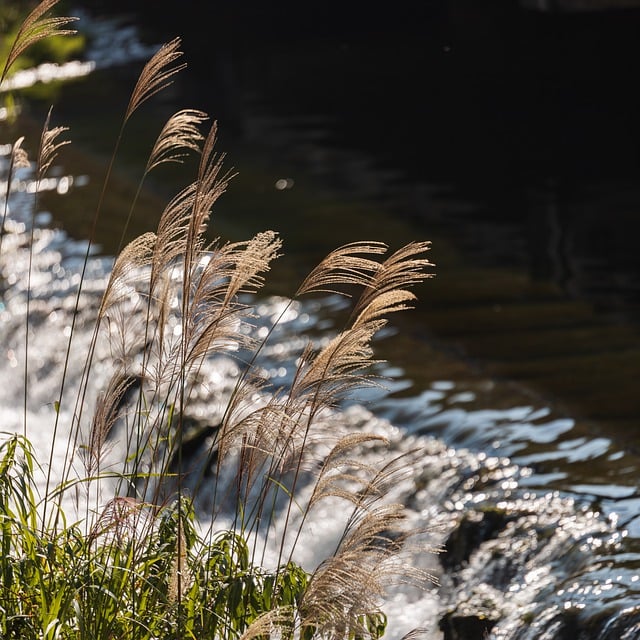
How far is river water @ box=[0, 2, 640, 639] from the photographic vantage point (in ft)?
12.9

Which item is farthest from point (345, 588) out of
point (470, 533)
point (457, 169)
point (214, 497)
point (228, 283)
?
point (457, 169)

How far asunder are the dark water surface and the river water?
25 millimetres

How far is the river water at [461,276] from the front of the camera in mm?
3930

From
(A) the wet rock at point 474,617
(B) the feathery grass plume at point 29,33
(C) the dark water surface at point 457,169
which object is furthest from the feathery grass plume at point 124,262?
(C) the dark water surface at point 457,169

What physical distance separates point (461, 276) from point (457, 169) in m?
3.13

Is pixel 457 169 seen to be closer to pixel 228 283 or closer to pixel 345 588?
pixel 228 283

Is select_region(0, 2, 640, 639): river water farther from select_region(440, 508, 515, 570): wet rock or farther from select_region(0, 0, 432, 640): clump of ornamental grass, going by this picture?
select_region(0, 0, 432, 640): clump of ornamental grass

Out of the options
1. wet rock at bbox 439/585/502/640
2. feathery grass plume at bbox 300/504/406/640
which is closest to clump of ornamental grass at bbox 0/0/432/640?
feathery grass plume at bbox 300/504/406/640

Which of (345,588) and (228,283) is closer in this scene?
(345,588)

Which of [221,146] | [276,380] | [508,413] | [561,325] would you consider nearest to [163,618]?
[508,413]

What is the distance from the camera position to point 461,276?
720cm

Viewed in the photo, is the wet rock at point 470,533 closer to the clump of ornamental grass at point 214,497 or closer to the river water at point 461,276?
the river water at point 461,276

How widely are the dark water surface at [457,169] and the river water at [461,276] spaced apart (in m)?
0.03

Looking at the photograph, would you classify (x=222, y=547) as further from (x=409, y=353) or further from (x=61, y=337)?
(x=61, y=337)
